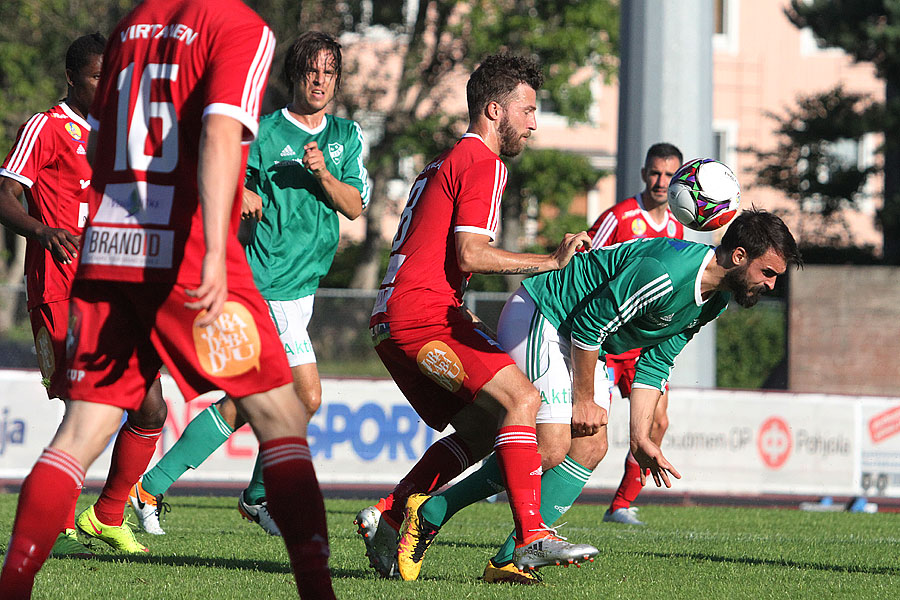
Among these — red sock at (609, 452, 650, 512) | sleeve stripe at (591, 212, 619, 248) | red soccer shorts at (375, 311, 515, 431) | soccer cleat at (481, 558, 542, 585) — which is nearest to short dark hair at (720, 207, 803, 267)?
red soccer shorts at (375, 311, 515, 431)

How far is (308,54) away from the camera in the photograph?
21.7ft

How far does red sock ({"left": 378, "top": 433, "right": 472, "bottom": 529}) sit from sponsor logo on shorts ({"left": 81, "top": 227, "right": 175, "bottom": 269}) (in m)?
2.27

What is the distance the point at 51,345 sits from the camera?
5875mm

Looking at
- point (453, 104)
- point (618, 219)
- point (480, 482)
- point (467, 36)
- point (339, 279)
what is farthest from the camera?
point (453, 104)

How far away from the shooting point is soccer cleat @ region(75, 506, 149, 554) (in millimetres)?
5801

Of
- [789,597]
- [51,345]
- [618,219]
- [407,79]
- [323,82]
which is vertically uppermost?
[407,79]

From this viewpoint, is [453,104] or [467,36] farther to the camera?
[453,104]

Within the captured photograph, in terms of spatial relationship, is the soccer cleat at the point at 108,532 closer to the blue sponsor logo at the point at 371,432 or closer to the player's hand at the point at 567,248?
the player's hand at the point at 567,248

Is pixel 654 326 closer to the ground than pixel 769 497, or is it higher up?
higher up

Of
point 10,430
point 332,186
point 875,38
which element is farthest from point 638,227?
point 875,38

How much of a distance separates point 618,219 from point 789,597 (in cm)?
413

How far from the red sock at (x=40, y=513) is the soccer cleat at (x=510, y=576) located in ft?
6.92

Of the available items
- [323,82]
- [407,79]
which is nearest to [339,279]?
[407,79]

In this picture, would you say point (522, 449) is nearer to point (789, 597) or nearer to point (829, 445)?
point (789, 597)
